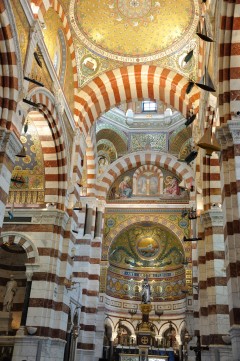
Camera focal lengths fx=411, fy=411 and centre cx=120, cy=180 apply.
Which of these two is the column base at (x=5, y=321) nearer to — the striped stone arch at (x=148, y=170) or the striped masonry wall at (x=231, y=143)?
the striped masonry wall at (x=231, y=143)

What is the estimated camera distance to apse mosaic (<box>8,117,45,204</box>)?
12859mm

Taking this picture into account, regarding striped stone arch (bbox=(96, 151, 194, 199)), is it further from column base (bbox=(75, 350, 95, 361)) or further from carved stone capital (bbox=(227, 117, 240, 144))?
carved stone capital (bbox=(227, 117, 240, 144))

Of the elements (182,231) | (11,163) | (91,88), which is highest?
(91,88)

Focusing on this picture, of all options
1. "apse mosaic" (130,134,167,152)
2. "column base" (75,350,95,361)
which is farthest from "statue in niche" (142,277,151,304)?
"apse mosaic" (130,134,167,152)

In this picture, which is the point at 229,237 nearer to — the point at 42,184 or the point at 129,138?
the point at 42,184

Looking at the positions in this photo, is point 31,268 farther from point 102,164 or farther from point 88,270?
point 102,164

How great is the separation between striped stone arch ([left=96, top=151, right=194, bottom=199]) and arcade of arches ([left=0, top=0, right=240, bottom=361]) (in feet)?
0.24

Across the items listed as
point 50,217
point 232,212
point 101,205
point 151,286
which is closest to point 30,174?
point 50,217

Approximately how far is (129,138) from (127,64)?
724cm

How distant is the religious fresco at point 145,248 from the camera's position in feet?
71.9

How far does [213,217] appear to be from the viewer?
465 inches

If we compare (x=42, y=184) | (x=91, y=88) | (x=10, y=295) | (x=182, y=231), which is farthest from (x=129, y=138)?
(x=10, y=295)

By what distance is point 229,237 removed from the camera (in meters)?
A: 7.59

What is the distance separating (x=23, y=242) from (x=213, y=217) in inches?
222
